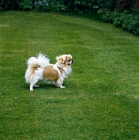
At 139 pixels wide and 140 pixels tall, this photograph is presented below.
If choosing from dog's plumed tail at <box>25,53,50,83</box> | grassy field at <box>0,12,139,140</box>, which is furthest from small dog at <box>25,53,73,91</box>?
grassy field at <box>0,12,139,140</box>

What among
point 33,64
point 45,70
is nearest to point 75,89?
point 45,70

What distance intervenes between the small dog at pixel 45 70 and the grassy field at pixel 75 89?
0.24 m

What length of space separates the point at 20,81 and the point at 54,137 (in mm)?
4084

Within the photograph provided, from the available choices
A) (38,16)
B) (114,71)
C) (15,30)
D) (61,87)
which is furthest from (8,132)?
(38,16)

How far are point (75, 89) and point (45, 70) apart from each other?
839mm

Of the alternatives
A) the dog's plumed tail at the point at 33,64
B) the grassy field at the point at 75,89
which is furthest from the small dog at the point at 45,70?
the grassy field at the point at 75,89

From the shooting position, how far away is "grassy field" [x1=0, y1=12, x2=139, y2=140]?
336 inches

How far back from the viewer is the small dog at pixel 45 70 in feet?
36.3

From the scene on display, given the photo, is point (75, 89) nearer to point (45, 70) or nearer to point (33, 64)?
point (45, 70)

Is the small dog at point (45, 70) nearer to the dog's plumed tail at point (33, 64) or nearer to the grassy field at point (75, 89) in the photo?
the dog's plumed tail at point (33, 64)

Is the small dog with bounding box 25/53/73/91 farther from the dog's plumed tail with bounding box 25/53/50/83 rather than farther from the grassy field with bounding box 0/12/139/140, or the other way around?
the grassy field with bounding box 0/12/139/140

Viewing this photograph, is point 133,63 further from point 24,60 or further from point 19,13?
point 19,13

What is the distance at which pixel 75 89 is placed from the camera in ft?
37.0

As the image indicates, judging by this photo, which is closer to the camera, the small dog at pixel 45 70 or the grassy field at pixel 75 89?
the grassy field at pixel 75 89
